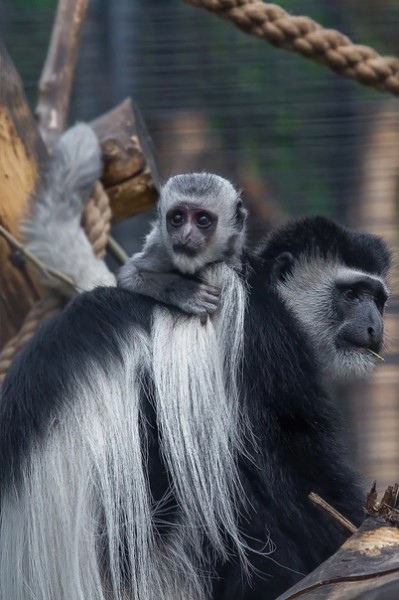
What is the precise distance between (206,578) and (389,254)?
2.21 feet

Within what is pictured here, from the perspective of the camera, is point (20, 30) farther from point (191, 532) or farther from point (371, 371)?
point (191, 532)

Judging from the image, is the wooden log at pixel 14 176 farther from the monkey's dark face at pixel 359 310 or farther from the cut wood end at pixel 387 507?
the cut wood end at pixel 387 507

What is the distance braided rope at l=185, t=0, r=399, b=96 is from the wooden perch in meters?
1.26

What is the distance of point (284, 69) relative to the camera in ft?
9.36

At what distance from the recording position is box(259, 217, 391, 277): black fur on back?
1.92m

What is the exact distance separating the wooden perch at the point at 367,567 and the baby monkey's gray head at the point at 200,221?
65 cm

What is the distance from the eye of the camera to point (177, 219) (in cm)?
193

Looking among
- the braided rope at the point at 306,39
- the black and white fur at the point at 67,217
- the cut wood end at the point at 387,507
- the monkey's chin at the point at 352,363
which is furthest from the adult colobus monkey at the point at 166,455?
the braided rope at the point at 306,39

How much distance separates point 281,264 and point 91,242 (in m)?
0.57

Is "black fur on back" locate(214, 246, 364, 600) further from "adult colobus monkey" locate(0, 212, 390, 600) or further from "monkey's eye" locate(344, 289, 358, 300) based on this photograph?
"monkey's eye" locate(344, 289, 358, 300)

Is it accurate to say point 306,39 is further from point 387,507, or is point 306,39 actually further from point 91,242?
point 387,507

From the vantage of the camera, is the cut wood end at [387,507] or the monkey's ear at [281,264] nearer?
the cut wood end at [387,507]

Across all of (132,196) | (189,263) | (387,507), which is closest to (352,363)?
(189,263)

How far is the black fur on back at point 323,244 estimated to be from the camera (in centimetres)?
192
